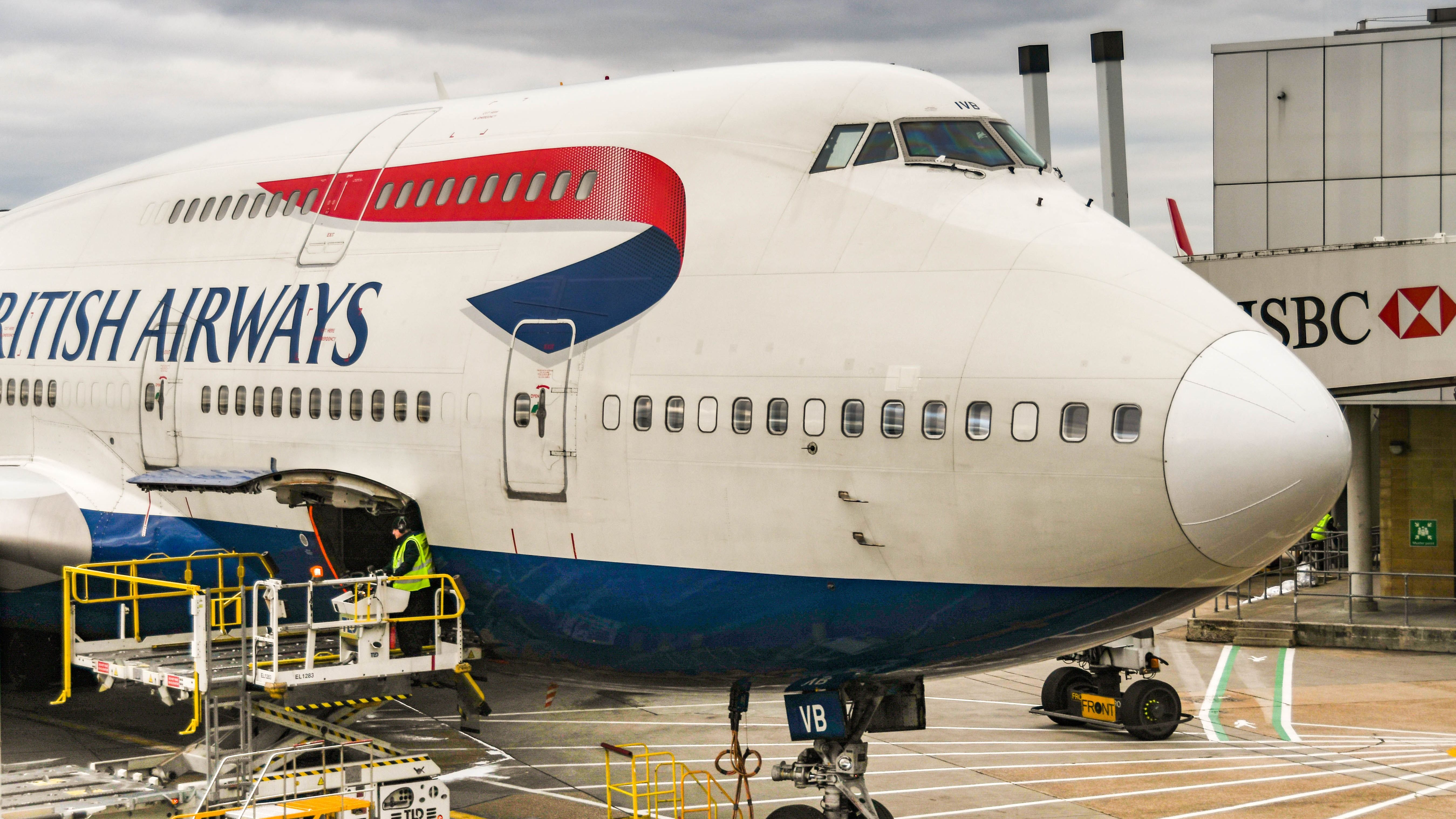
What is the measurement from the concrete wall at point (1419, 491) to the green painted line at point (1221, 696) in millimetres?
6672

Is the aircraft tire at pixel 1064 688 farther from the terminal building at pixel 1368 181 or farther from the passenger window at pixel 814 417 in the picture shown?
the passenger window at pixel 814 417

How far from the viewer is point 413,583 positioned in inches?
563

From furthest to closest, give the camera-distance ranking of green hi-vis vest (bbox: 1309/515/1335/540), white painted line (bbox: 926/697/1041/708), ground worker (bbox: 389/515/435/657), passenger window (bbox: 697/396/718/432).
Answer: green hi-vis vest (bbox: 1309/515/1335/540) → white painted line (bbox: 926/697/1041/708) → ground worker (bbox: 389/515/435/657) → passenger window (bbox: 697/396/718/432)

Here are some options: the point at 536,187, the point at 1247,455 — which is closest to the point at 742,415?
the point at 536,187

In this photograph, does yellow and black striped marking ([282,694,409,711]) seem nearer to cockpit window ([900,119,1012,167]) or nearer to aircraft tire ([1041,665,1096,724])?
cockpit window ([900,119,1012,167])

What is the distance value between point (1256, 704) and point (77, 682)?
19.8 m

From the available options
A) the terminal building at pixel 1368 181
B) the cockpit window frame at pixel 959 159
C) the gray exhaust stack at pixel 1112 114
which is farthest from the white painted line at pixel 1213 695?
the gray exhaust stack at pixel 1112 114

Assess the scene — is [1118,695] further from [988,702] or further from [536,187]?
[536,187]

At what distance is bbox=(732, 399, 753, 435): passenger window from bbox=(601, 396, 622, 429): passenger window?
112 cm

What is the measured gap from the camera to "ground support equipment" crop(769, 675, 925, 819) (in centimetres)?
1339

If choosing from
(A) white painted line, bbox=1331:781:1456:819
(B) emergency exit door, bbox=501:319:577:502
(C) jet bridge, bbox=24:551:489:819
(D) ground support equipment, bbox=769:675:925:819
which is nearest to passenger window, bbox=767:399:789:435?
(B) emergency exit door, bbox=501:319:577:502

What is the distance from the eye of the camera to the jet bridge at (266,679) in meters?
14.0

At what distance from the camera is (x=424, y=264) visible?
15.1 meters

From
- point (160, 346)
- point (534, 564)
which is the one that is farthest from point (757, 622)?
point (160, 346)
